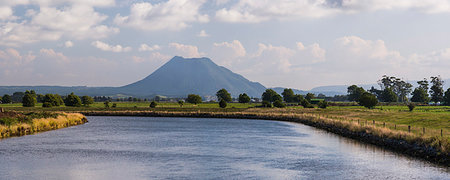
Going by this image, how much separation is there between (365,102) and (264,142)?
8921 centimetres

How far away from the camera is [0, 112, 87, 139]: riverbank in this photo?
64750 millimetres

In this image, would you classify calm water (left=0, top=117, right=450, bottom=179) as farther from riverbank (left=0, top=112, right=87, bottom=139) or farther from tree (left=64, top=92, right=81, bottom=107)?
tree (left=64, top=92, right=81, bottom=107)

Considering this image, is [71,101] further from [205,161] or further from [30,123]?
[205,161]

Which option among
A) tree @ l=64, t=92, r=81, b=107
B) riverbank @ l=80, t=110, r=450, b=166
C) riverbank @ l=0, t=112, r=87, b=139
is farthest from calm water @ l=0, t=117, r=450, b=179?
tree @ l=64, t=92, r=81, b=107

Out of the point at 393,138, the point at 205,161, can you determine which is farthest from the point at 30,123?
the point at 393,138

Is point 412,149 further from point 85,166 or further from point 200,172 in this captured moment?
point 85,166

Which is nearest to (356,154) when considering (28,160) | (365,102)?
(28,160)

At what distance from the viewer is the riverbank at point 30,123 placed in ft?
212

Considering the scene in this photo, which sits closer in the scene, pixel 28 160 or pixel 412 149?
pixel 28 160

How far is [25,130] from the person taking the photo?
68.9m

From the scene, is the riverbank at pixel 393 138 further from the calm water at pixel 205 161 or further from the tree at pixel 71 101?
the tree at pixel 71 101

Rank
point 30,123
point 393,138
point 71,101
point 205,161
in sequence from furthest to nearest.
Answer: point 71,101 → point 30,123 → point 393,138 → point 205,161

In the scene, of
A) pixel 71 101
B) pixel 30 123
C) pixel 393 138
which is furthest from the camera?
pixel 71 101

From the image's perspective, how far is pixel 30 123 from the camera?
242 ft
